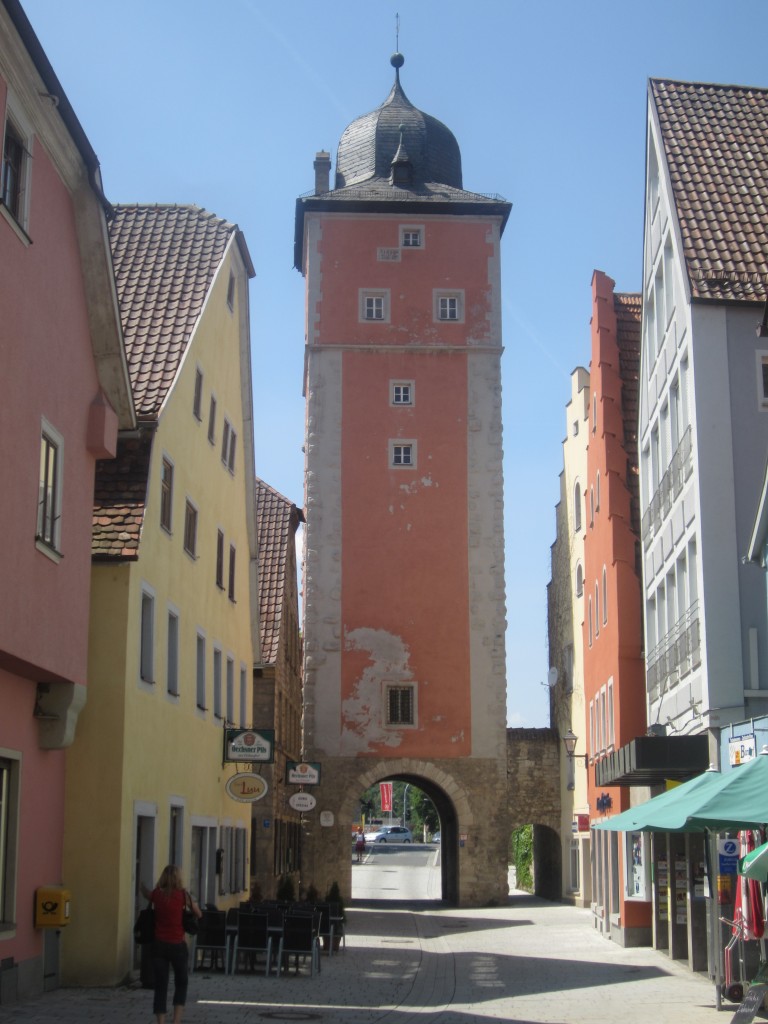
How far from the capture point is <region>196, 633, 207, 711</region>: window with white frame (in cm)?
2244

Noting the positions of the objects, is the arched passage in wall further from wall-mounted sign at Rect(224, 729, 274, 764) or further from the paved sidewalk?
wall-mounted sign at Rect(224, 729, 274, 764)

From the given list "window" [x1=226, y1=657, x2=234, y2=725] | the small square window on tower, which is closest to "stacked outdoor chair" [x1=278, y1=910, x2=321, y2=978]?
"window" [x1=226, y1=657, x2=234, y2=725]

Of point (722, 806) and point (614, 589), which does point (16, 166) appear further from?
point (614, 589)

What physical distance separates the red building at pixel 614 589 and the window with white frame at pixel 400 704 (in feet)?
31.2

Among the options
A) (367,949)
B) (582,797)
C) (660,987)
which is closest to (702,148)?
(660,987)

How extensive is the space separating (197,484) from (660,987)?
9.54m

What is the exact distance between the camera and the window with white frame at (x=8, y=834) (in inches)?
552

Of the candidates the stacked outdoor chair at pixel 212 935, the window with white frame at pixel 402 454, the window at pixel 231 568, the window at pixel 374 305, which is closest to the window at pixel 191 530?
the window at pixel 231 568

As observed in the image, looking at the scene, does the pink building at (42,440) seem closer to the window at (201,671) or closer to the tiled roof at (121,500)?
the tiled roof at (121,500)

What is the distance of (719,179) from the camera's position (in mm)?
21203

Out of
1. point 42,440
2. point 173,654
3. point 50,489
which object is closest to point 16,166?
point 42,440

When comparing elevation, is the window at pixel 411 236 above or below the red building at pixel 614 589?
above

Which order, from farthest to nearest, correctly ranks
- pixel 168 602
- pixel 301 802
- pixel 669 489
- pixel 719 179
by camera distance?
pixel 301 802
pixel 719 179
pixel 669 489
pixel 168 602

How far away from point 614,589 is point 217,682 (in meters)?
7.33
